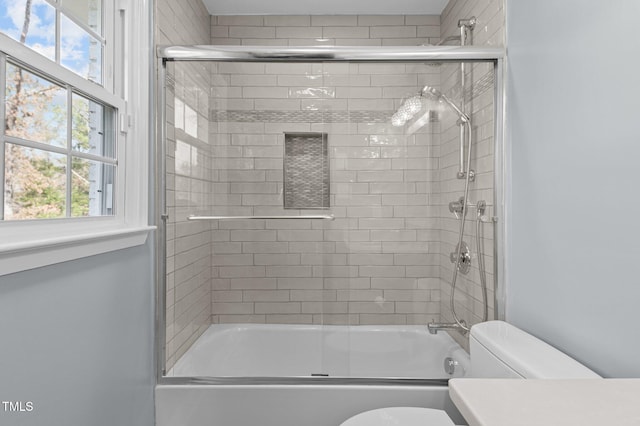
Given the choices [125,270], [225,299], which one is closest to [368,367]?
[225,299]

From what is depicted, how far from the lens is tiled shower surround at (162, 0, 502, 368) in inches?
75.6

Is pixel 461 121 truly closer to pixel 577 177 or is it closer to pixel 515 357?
pixel 577 177

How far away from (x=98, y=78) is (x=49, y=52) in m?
0.34

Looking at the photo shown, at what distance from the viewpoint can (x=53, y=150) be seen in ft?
4.04

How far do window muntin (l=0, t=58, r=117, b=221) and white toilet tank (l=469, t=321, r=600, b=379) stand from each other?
160 centimetres

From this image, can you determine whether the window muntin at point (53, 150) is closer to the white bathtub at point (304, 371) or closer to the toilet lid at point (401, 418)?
the white bathtub at point (304, 371)

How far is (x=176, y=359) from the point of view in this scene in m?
1.96

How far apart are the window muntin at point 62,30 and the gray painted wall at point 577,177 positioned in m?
1.75

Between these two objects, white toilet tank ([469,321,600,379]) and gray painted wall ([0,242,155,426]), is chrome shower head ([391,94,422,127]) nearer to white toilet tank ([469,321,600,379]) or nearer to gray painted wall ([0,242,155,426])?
white toilet tank ([469,321,600,379])

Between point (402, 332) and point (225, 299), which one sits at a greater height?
point (225, 299)

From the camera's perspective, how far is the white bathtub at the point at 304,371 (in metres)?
1.86

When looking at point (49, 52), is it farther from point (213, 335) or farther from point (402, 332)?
point (402, 332)

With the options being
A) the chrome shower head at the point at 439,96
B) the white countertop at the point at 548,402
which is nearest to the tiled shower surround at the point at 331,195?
the chrome shower head at the point at 439,96

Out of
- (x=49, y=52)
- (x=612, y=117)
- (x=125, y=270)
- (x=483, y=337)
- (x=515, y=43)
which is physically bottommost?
(x=483, y=337)
